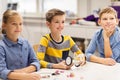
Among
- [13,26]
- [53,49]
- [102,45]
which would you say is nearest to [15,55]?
[13,26]

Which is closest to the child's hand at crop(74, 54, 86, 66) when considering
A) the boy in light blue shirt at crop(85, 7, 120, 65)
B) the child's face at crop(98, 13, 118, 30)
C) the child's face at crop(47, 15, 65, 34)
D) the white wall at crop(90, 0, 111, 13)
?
the boy in light blue shirt at crop(85, 7, 120, 65)

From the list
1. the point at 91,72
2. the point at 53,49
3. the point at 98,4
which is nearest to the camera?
the point at 91,72

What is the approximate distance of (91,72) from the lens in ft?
4.72

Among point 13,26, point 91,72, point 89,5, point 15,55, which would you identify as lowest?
point 91,72

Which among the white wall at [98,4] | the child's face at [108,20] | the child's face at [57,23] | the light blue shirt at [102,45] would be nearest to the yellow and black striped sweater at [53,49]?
the child's face at [57,23]

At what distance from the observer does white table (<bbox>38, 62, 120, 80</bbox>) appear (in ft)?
4.35

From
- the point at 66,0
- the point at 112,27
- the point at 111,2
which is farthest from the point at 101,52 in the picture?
the point at 66,0

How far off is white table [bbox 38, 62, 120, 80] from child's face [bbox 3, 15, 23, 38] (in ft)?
1.01

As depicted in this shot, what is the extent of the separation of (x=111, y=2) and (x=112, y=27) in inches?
77.8

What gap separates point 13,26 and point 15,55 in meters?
0.19

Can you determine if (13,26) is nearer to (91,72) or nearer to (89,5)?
(91,72)

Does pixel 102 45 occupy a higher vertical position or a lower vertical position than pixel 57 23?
lower

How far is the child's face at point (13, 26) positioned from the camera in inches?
57.7

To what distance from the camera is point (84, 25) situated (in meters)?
3.60
